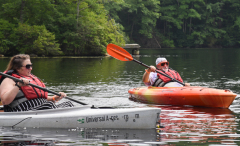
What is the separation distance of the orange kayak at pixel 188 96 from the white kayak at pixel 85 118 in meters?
2.77

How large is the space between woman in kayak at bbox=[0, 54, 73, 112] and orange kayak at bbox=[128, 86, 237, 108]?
11.3 feet

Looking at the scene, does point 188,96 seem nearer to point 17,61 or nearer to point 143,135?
point 143,135

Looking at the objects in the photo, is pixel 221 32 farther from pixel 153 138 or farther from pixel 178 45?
pixel 153 138

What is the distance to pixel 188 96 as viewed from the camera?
8930 millimetres

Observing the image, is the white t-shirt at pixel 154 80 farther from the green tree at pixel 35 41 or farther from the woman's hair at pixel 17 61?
the green tree at pixel 35 41

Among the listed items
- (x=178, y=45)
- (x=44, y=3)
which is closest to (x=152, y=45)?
(x=178, y=45)

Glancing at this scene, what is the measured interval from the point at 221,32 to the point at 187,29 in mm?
5344

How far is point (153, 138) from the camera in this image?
18.9 ft

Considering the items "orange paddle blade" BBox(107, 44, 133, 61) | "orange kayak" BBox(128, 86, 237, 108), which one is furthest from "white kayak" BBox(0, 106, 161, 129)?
"orange paddle blade" BBox(107, 44, 133, 61)

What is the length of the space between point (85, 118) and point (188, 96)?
332 cm

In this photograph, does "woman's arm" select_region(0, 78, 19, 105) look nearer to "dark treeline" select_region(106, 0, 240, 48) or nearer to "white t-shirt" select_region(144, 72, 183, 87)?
"white t-shirt" select_region(144, 72, 183, 87)

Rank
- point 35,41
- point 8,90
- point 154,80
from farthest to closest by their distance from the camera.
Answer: point 35,41 < point 154,80 < point 8,90

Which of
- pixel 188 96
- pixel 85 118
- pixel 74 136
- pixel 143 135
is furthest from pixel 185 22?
pixel 74 136

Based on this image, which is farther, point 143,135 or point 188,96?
point 188,96
